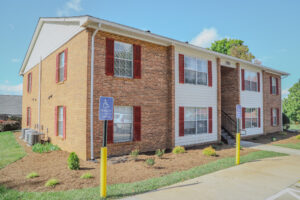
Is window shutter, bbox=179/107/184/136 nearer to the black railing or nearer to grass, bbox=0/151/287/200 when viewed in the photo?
grass, bbox=0/151/287/200

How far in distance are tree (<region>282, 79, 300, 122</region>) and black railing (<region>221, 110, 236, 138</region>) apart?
2764 centimetres

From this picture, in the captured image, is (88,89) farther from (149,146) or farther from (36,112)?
(36,112)

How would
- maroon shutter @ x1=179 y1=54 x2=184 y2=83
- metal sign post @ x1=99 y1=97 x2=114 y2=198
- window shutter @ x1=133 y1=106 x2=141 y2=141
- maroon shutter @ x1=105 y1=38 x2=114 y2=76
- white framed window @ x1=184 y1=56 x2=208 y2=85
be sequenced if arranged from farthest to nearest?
white framed window @ x1=184 y1=56 x2=208 y2=85
maroon shutter @ x1=179 y1=54 x2=184 y2=83
window shutter @ x1=133 y1=106 x2=141 y2=141
maroon shutter @ x1=105 y1=38 x2=114 y2=76
metal sign post @ x1=99 y1=97 x2=114 y2=198

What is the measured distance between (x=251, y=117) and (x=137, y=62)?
1228 centimetres

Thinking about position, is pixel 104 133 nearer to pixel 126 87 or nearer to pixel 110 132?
pixel 110 132

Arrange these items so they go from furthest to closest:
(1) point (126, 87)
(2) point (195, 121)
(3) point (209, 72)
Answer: (3) point (209, 72) → (2) point (195, 121) → (1) point (126, 87)

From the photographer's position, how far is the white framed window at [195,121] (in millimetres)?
12430

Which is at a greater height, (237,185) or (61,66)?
(61,66)

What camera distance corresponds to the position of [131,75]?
1016 cm

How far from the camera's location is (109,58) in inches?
366

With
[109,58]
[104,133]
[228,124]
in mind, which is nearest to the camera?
[104,133]

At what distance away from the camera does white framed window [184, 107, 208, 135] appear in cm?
1243

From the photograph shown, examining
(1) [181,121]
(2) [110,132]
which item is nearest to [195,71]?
(1) [181,121]

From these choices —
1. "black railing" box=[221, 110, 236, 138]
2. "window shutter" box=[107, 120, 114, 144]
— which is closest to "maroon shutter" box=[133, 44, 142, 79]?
"window shutter" box=[107, 120, 114, 144]
